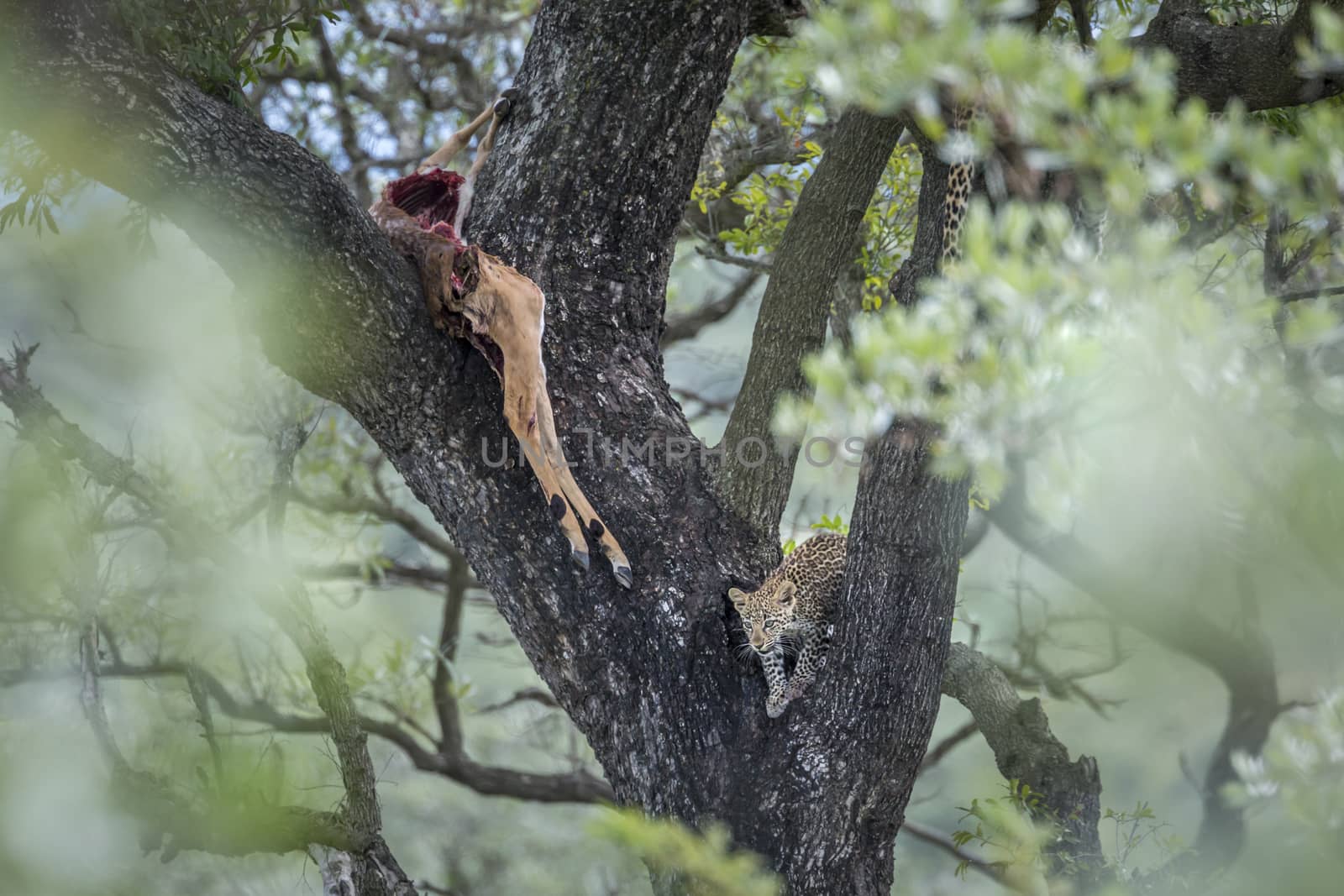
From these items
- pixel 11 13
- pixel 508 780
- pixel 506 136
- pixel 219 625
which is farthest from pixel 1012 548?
pixel 11 13

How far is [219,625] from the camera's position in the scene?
6.84 meters

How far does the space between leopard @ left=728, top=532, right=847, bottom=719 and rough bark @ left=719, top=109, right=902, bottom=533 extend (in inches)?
28.2

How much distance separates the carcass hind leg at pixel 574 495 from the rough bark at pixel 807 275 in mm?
1206

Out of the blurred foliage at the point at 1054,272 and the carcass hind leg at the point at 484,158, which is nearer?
the blurred foliage at the point at 1054,272

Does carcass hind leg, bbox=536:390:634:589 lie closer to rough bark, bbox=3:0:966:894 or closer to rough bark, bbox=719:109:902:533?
rough bark, bbox=3:0:966:894

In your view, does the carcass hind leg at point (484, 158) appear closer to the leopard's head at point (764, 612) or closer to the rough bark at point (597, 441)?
the rough bark at point (597, 441)

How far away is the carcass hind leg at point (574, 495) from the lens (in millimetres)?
2680

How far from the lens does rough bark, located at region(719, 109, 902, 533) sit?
3885 millimetres

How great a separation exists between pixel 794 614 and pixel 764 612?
112 mm

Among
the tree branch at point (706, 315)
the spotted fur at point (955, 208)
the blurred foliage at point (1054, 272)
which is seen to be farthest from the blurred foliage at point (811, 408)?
the tree branch at point (706, 315)

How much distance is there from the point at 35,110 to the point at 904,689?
220 cm

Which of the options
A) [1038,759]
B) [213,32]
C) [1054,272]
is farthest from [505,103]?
[1038,759]

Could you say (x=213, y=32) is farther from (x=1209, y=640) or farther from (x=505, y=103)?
(x=1209, y=640)

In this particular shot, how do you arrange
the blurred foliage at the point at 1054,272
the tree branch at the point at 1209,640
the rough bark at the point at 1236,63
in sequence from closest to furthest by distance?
the blurred foliage at the point at 1054,272 → the rough bark at the point at 1236,63 → the tree branch at the point at 1209,640
